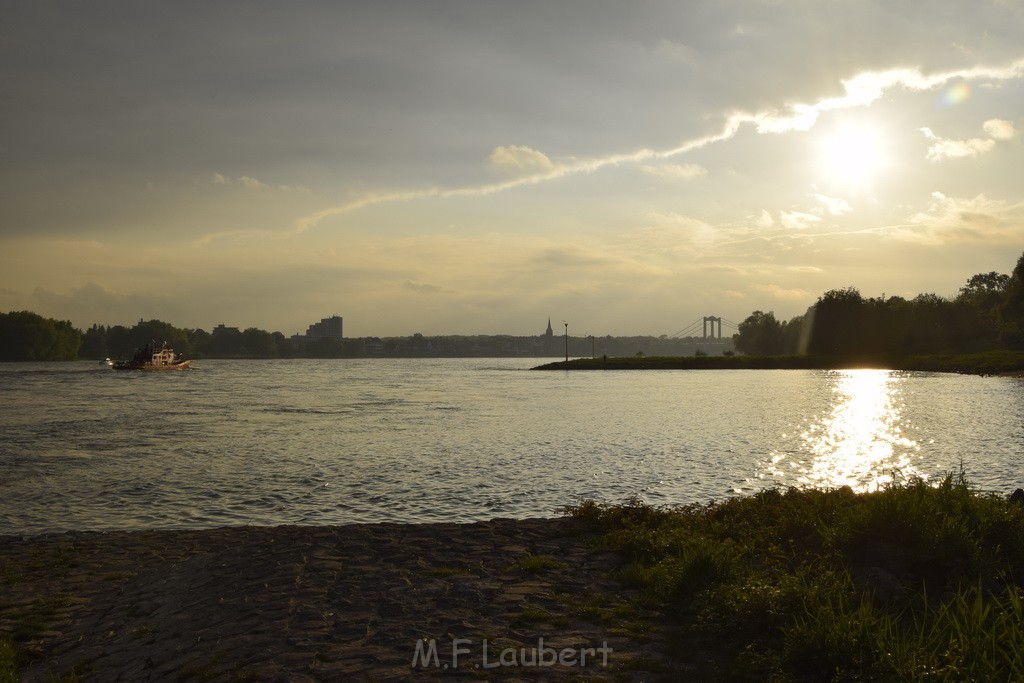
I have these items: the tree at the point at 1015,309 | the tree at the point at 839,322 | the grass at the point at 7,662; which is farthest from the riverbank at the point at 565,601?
the tree at the point at 839,322

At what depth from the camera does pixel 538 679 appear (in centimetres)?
765

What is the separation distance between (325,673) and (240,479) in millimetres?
17728

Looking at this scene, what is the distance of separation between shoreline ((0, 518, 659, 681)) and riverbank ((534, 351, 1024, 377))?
106623 mm

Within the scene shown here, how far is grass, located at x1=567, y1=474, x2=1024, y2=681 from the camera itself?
7418 millimetres

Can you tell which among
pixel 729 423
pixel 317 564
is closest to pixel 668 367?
pixel 729 423

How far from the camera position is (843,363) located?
143 meters

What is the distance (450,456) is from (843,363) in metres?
132

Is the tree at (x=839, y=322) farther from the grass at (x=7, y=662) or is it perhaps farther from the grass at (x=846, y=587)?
the grass at (x=7, y=662)

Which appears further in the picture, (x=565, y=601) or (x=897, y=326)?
(x=897, y=326)

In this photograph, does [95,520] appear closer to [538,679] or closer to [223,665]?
[223,665]

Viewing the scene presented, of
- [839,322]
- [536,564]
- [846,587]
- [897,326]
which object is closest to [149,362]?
[839,322]

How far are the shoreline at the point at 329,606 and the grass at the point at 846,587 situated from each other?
80 centimetres

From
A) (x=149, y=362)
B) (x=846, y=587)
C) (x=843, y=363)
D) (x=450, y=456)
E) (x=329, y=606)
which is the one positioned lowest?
(x=450, y=456)

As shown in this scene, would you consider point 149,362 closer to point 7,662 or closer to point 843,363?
point 843,363
